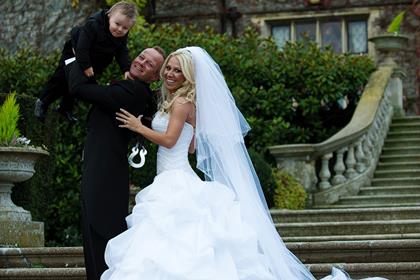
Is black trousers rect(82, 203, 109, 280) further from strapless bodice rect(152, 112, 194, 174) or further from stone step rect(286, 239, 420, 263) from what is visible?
stone step rect(286, 239, 420, 263)

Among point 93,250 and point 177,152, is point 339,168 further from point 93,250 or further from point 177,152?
point 93,250

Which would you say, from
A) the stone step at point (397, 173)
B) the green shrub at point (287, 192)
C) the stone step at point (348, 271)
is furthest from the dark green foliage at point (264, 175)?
the stone step at point (348, 271)

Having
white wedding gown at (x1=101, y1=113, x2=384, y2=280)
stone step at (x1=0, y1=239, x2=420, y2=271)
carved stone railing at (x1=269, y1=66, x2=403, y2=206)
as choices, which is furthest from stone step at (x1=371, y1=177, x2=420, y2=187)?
white wedding gown at (x1=101, y1=113, x2=384, y2=280)

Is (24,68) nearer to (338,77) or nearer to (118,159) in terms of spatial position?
(338,77)

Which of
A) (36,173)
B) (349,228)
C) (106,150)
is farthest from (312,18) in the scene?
(106,150)

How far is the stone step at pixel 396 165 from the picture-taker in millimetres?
14648

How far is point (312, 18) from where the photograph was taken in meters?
20.1

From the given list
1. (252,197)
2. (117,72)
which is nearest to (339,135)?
(117,72)

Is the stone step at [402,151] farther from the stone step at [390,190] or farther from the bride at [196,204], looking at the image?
the bride at [196,204]

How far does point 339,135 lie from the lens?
13750 millimetres

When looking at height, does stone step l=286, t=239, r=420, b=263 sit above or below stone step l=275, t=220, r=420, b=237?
above

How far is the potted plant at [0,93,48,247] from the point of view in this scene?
1002 centimetres

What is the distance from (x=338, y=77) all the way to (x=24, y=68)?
4462mm

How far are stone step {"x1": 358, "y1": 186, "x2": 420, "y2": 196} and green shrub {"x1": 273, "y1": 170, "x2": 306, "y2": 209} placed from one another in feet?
3.73
